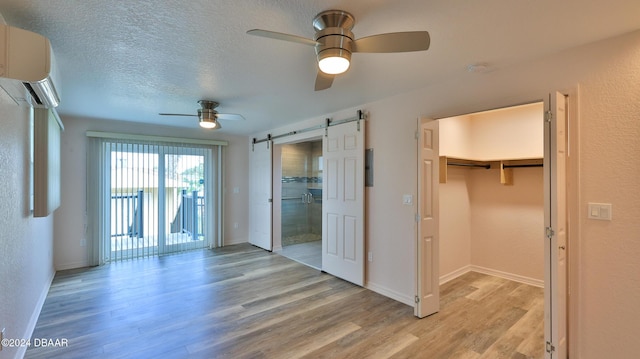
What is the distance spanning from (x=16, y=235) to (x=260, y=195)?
3883 mm

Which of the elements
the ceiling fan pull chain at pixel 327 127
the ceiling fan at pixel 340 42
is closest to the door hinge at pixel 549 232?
the ceiling fan at pixel 340 42

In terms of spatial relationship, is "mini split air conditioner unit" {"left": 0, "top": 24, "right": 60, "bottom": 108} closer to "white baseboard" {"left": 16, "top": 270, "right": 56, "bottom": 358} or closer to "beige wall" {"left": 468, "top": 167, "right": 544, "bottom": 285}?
Answer: "white baseboard" {"left": 16, "top": 270, "right": 56, "bottom": 358}

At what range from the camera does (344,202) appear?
4.02m

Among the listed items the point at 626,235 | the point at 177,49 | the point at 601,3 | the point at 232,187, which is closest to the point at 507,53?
the point at 601,3

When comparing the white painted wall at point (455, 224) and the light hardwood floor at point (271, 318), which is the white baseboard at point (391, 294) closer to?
the light hardwood floor at point (271, 318)

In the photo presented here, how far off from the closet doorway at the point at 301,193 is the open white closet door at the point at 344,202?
2.22 m

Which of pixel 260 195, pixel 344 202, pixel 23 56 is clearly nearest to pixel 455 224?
pixel 344 202

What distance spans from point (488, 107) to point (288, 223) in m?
5.08

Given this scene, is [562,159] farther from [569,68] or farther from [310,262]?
[310,262]

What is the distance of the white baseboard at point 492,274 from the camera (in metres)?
3.75

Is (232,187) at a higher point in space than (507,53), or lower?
lower

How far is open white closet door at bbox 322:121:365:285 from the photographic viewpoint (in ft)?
12.4

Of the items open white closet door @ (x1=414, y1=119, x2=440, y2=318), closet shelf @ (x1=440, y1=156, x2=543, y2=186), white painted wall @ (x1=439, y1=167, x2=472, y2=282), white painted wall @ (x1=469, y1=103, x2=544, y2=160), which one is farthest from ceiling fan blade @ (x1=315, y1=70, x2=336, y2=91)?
white painted wall @ (x1=469, y1=103, x2=544, y2=160)

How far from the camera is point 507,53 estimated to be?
7.22 ft
